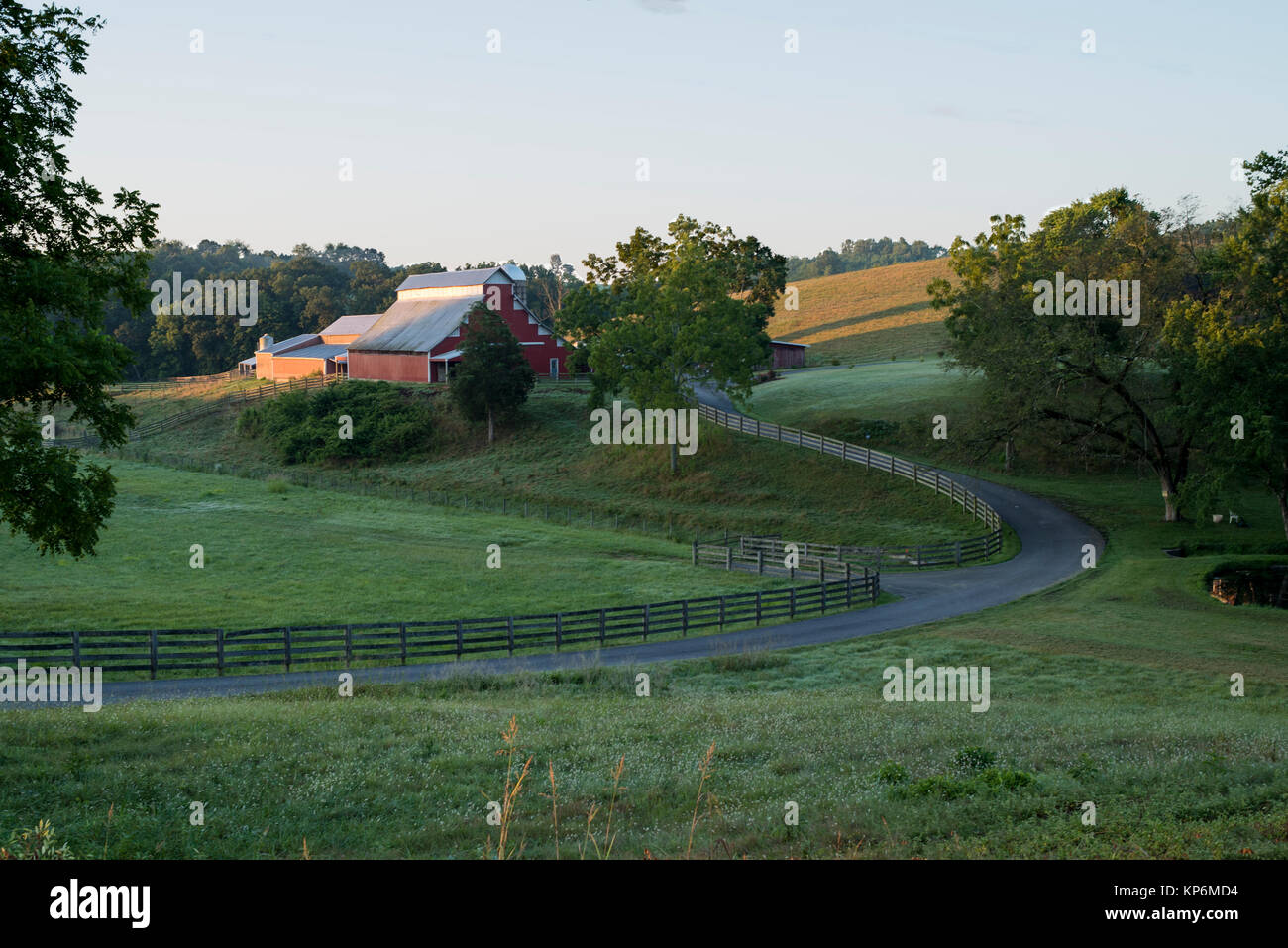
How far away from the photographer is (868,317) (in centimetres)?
12481

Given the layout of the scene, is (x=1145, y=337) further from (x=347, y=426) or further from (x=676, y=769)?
(x=347, y=426)

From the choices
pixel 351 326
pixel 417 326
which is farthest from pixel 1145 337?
pixel 351 326

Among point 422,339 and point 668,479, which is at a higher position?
point 422,339

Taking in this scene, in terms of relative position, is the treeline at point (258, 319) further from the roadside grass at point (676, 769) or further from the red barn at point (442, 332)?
the roadside grass at point (676, 769)

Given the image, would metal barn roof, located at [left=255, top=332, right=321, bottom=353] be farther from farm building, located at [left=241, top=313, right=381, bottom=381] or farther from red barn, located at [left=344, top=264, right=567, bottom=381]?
red barn, located at [left=344, top=264, right=567, bottom=381]

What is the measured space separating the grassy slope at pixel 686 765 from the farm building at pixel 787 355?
7669cm

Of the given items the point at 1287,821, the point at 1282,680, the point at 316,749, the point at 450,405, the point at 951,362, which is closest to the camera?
the point at 1287,821

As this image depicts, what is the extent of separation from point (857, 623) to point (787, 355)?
71647mm

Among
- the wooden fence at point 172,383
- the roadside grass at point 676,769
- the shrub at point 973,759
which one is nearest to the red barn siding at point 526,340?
the wooden fence at point 172,383

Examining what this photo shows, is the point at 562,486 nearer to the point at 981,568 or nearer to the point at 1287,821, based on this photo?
the point at 981,568

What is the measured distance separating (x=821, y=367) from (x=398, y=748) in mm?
88373

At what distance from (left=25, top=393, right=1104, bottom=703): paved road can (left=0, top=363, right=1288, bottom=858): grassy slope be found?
6.76 feet
